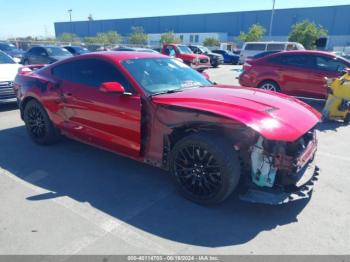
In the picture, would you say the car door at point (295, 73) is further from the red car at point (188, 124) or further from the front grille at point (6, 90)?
the front grille at point (6, 90)

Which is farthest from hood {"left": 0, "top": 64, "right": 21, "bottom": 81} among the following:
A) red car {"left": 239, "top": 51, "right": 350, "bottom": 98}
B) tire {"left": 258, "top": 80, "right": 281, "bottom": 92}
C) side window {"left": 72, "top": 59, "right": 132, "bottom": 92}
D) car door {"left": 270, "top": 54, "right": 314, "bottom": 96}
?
car door {"left": 270, "top": 54, "right": 314, "bottom": 96}

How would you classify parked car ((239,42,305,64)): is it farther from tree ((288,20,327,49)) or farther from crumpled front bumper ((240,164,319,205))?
crumpled front bumper ((240,164,319,205))

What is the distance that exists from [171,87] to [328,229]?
2.40m

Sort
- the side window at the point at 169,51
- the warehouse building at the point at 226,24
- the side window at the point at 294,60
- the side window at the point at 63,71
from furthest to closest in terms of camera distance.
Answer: the warehouse building at the point at 226,24, the side window at the point at 169,51, the side window at the point at 294,60, the side window at the point at 63,71

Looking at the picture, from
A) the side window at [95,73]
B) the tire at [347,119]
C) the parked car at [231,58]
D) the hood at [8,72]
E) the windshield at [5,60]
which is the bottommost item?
the parked car at [231,58]

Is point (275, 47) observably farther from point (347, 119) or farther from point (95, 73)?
point (95, 73)

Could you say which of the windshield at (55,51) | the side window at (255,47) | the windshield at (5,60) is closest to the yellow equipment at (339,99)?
the windshield at (5,60)

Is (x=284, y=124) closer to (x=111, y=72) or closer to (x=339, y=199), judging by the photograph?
(x=339, y=199)

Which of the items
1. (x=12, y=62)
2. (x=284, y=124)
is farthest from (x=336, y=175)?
(x=12, y=62)

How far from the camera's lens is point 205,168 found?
320 cm

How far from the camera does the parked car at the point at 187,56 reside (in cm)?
1878

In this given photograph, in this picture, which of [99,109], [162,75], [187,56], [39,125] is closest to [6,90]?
[39,125]

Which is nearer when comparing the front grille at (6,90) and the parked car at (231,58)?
the front grille at (6,90)

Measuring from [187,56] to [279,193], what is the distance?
54.7ft
